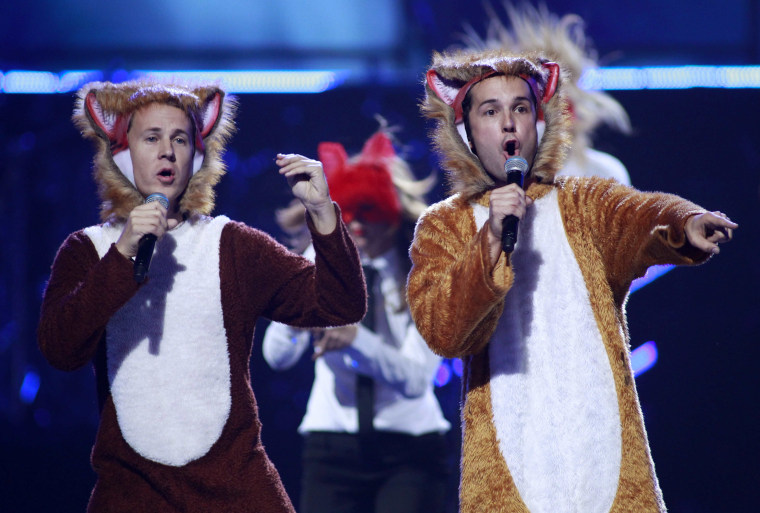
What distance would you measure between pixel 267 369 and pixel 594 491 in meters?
2.67

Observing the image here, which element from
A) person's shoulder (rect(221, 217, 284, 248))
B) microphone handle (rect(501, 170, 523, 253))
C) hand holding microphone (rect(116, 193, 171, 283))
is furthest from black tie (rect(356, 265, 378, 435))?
microphone handle (rect(501, 170, 523, 253))

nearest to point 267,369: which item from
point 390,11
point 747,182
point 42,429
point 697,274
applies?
point 42,429

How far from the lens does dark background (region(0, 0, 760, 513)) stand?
4023mm

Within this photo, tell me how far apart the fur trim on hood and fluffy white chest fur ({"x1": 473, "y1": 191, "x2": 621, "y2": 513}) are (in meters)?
0.15

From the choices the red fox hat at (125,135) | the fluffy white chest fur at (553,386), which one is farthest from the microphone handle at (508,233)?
the red fox hat at (125,135)

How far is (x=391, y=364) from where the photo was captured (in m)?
2.76

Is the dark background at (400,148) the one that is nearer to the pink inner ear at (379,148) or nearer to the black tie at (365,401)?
the pink inner ear at (379,148)

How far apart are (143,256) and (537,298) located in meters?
0.78

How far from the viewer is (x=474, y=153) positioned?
76.2 inches

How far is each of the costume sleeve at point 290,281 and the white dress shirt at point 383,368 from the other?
77 centimetres

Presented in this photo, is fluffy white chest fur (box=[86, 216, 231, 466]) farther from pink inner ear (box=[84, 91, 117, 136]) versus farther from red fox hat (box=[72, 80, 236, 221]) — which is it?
pink inner ear (box=[84, 91, 117, 136])

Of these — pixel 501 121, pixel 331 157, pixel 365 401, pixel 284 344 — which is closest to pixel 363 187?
pixel 331 157

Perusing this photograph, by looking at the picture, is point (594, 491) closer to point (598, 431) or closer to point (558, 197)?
point (598, 431)

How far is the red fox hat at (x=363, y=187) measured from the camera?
296 centimetres
